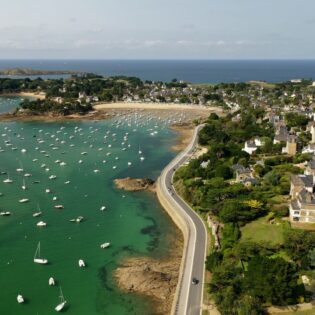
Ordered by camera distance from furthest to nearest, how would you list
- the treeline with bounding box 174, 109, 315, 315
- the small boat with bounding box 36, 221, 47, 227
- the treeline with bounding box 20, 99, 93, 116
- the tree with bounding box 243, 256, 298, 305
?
the treeline with bounding box 20, 99, 93, 116
the small boat with bounding box 36, 221, 47, 227
the treeline with bounding box 174, 109, 315, 315
the tree with bounding box 243, 256, 298, 305

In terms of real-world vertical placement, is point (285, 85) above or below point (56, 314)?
above

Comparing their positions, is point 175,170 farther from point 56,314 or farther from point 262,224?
point 56,314

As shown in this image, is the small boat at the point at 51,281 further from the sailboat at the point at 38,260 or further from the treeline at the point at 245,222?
the treeline at the point at 245,222

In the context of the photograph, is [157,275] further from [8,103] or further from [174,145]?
[8,103]

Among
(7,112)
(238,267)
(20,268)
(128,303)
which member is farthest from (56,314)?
(7,112)

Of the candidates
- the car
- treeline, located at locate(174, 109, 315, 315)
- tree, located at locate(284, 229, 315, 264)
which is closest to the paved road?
the car

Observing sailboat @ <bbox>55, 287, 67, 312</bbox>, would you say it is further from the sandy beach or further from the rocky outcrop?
the sandy beach

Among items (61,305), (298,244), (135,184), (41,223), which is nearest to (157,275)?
(61,305)
